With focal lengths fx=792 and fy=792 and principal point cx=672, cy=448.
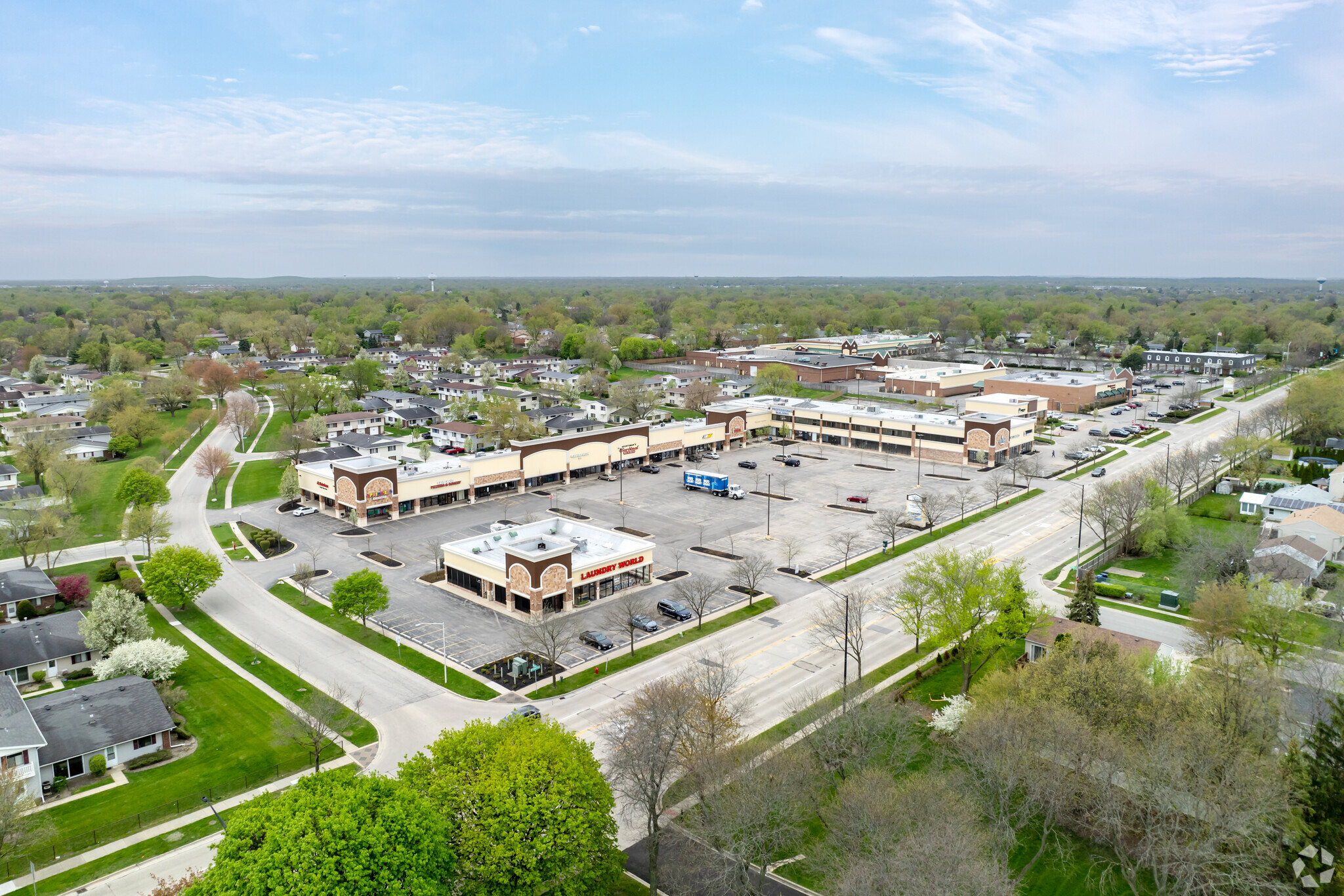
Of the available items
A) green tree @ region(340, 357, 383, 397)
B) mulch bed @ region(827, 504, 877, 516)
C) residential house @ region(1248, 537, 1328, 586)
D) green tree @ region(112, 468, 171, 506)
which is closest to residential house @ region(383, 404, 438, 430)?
green tree @ region(340, 357, 383, 397)

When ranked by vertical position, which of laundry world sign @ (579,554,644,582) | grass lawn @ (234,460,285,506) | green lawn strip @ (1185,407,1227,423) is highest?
green lawn strip @ (1185,407,1227,423)

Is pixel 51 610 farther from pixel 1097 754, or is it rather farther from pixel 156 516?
pixel 1097 754

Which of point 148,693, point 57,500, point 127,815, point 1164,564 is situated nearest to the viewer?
point 127,815

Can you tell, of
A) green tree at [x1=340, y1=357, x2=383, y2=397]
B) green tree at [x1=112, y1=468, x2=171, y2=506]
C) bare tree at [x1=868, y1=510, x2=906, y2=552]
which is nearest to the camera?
bare tree at [x1=868, y1=510, x2=906, y2=552]

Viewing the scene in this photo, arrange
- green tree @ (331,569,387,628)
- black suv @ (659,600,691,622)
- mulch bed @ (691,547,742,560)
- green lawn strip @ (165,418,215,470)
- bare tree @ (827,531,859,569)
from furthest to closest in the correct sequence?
green lawn strip @ (165,418,215,470) < mulch bed @ (691,547,742,560) < bare tree @ (827,531,859,569) < black suv @ (659,600,691,622) < green tree @ (331,569,387,628)

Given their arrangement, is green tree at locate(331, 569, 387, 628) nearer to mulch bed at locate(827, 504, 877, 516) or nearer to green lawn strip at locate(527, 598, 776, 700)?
green lawn strip at locate(527, 598, 776, 700)

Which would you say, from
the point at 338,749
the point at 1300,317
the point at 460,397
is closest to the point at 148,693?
the point at 338,749

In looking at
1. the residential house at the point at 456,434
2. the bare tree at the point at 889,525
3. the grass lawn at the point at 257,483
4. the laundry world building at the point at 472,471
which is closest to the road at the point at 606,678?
the bare tree at the point at 889,525

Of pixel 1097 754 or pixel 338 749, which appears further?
pixel 338 749

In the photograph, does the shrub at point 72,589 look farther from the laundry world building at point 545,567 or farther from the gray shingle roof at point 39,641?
the laundry world building at point 545,567
